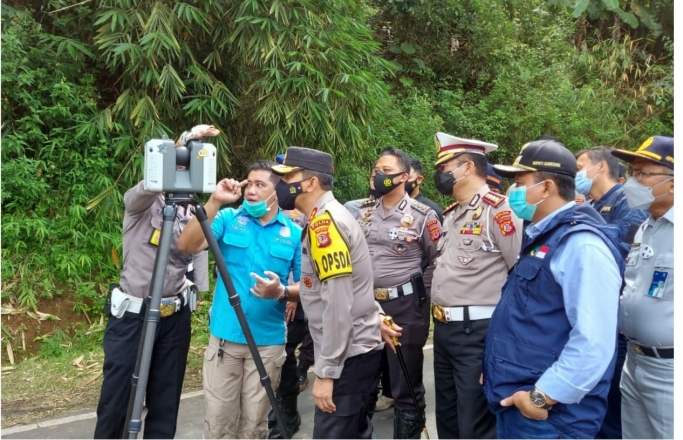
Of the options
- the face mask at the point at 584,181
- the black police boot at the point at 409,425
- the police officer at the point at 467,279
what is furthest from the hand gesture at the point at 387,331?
the face mask at the point at 584,181

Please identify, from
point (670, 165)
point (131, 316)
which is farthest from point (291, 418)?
point (670, 165)

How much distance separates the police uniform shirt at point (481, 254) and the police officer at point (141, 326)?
1574 millimetres

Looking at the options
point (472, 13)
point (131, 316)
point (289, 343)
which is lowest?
point (289, 343)

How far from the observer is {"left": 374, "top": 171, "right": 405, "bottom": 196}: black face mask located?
A: 475cm

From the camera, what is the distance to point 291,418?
4.71 m

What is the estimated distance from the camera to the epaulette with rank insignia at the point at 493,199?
370 cm

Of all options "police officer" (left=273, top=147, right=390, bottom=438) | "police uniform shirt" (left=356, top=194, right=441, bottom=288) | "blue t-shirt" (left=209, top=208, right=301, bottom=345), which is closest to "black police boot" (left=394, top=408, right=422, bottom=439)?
"police uniform shirt" (left=356, top=194, right=441, bottom=288)

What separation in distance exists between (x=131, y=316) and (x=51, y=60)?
507cm

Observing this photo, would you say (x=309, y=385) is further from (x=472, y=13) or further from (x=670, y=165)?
(x=472, y=13)

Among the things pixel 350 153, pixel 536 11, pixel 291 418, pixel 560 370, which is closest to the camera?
pixel 560 370

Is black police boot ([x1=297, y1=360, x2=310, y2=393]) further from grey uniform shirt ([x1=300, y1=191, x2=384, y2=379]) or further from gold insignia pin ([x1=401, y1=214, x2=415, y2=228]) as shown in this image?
grey uniform shirt ([x1=300, y1=191, x2=384, y2=379])

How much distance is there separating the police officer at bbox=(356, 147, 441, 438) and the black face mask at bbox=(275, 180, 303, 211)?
4.52 feet

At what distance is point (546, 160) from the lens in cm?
279

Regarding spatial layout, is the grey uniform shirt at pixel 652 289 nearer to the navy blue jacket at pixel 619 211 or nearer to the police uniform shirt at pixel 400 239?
the navy blue jacket at pixel 619 211
